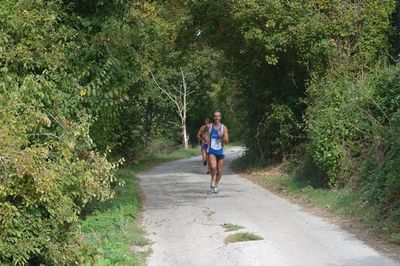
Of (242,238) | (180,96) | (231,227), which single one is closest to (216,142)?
(231,227)

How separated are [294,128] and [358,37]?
13.0 ft

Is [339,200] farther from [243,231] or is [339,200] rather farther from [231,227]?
[243,231]

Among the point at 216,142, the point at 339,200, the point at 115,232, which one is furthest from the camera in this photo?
the point at 216,142

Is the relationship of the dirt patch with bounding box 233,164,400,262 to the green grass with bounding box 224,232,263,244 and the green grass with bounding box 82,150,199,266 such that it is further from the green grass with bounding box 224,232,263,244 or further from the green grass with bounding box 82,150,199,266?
the green grass with bounding box 82,150,199,266

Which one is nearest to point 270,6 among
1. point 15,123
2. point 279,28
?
point 279,28

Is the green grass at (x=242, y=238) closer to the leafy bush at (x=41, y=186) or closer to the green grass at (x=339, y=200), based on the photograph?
the green grass at (x=339, y=200)

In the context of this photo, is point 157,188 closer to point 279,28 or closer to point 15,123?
point 279,28

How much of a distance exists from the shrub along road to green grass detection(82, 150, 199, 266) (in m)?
0.28

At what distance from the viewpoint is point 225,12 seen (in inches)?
729

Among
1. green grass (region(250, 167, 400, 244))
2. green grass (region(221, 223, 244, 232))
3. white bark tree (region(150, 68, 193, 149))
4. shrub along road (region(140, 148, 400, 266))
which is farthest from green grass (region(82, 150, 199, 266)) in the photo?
white bark tree (region(150, 68, 193, 149))

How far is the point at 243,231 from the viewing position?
9.80 m

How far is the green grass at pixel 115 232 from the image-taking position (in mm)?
7715

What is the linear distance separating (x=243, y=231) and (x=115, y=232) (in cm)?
210

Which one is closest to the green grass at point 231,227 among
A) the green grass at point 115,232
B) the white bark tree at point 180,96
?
the green grass at point 115,232
